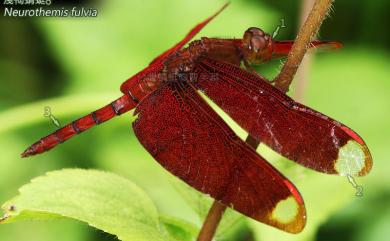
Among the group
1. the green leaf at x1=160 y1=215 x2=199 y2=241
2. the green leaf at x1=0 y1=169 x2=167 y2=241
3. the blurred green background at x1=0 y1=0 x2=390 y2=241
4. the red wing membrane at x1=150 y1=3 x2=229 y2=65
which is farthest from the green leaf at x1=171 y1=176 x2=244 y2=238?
the blurred green background at x1=0 y1=0 x2=390 y2=241

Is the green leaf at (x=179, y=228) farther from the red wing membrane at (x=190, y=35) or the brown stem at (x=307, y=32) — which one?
the brown stem at (x=307, y=32)

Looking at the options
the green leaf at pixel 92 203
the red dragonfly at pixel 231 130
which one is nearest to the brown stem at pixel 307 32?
the red dragonfly at pixel 231 130

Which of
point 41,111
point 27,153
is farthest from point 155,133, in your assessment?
point 41,111

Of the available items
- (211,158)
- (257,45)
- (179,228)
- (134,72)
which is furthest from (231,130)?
(134,72)

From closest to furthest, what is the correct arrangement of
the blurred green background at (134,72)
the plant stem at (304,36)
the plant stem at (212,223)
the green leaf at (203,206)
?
the plant stem at (304,36), the plant stem at (212,223), the green leaf at (203,206), the blurred green background at (134,72)

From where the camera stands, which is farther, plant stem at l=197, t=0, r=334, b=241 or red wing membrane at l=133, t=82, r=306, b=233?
red wing membrane at l=133, t=82, r=306, b=233

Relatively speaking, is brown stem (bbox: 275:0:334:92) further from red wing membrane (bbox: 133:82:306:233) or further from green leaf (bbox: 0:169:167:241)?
green leaf (bbox: 0:169:167:241)

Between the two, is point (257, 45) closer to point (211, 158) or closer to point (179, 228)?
point (211, 158)
